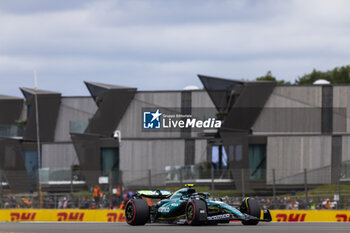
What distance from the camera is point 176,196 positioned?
74.0 ft

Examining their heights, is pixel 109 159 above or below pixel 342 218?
above

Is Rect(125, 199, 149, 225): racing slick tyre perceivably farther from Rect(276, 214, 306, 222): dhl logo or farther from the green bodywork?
Rect(276, 214, 306, 222): dhl logo

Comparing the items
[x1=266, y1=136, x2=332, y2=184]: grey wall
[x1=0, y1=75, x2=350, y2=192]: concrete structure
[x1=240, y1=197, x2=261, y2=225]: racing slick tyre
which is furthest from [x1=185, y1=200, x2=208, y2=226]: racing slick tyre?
[x1=266, y1=136, x2=332, y2=184]: grey wall

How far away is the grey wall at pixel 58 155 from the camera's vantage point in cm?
5922

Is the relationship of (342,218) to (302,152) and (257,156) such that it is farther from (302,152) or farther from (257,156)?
(257,156)

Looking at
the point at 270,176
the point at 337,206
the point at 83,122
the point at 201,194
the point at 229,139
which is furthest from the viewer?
the point at 83,122

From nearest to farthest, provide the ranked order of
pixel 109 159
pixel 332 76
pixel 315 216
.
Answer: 1. pixel 315 216
2. pixel 109 159
3. pixel 332 76

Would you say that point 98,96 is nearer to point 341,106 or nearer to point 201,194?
point 341,106

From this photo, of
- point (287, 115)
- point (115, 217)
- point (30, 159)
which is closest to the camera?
point (115, 217)

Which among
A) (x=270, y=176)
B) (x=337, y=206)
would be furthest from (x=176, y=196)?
(x=270, y=176)

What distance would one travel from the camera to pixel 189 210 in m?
21.1

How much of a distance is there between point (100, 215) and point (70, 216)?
57.3 inches

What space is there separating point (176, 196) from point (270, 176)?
14430 mm

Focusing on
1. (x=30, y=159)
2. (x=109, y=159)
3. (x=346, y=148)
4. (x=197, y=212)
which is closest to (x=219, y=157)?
(x=346, y=148)
